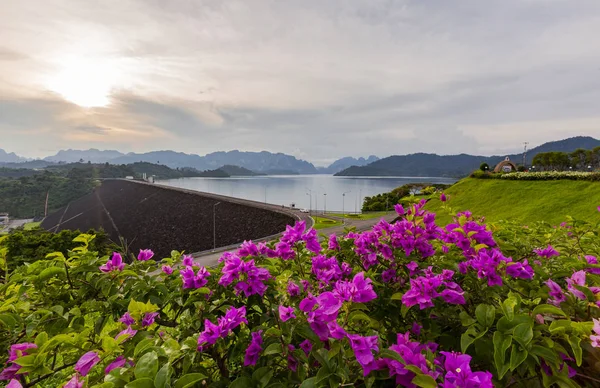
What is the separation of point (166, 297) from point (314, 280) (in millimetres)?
1131

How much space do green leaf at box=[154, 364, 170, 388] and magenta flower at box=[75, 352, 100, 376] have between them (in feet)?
1.26

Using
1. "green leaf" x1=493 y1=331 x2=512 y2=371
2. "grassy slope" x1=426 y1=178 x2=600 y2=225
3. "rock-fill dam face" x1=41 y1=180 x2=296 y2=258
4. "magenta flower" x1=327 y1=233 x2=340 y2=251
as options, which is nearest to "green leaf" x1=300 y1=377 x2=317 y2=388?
"green leaf" x1=493 y1=331 x2=512 y2=371

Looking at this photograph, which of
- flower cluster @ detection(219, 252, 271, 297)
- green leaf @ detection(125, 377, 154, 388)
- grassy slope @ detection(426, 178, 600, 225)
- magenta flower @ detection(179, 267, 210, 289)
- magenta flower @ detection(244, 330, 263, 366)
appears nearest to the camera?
green leaf @ detection(125, 377, 154, 388)

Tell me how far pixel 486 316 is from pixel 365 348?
2.27 feet

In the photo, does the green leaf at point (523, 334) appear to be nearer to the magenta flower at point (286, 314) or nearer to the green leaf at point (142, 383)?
the magenta flower at point (286, 314)

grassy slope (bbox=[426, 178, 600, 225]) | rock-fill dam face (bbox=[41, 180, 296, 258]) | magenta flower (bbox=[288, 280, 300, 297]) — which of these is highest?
magenta flower (bbox=[288, 280, 300, 297])

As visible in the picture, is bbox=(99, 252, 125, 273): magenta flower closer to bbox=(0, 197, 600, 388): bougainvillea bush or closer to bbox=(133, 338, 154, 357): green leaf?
bbox=(0, 197, 600, 388): bougainvillea bush

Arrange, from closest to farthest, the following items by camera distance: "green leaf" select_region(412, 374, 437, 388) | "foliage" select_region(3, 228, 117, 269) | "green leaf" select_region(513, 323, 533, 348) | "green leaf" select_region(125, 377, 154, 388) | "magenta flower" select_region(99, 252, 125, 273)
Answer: "green leaf" select_region(125, 377, 154, 388) < "green leaf" select_region(412, 374, 437, 388) < "green leaf" select_region(513, 323, 533, 348) < "magenta flower" select_region(99, 252, 125, 273) < "foliage" select_region(3, 228, 117, 269)

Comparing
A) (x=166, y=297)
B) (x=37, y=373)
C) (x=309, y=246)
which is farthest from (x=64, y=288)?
(x=309, y=246)

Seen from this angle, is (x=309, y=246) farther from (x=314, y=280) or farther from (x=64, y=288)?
(x=64, y=288)

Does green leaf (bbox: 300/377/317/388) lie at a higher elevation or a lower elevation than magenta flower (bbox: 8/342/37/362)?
lower

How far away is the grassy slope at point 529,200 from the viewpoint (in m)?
24.6

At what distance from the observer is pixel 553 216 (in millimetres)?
24641

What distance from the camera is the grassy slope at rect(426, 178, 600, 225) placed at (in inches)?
968
